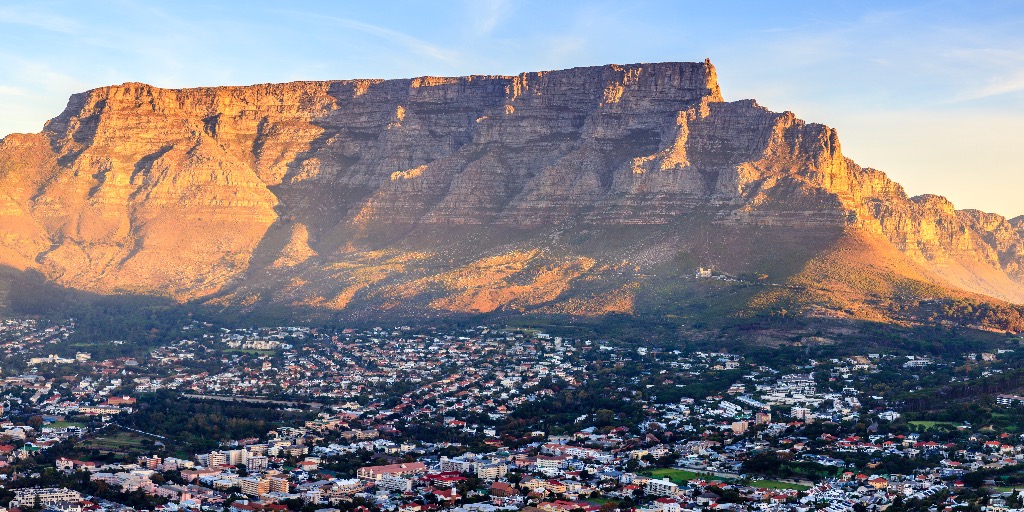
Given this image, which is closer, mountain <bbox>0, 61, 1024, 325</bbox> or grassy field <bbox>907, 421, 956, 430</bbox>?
grassy field <bbox>907, 421, 956, 430</bbox>

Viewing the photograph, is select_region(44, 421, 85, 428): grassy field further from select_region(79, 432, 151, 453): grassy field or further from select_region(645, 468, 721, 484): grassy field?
select_region(645, 468, 721, 484): grassy field

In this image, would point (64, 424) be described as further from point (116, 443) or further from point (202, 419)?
point (116, 443)

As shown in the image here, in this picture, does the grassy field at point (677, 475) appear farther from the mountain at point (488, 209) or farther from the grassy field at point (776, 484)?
the mountain at point (488, 209)

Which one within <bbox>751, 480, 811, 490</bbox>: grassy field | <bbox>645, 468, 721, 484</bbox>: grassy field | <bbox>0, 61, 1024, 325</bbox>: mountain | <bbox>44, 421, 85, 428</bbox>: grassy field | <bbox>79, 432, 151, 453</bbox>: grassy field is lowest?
A: <bbox>751, 480, 811, 490</bbox>: grassy field

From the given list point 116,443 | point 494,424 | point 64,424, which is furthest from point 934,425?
point 64,424

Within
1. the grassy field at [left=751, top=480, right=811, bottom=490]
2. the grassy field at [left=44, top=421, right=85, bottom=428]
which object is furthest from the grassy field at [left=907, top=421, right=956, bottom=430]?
the grassy field at [left=44, top=421, right=85, bottom=428]

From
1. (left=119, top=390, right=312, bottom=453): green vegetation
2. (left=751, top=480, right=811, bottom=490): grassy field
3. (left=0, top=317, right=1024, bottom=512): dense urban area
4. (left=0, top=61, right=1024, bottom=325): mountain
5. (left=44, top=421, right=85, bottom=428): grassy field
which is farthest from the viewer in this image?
(left=0, top=61, right=1024, bottom=325): mountain

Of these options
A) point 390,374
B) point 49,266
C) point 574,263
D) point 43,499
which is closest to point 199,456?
point 43,499
